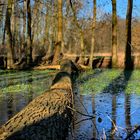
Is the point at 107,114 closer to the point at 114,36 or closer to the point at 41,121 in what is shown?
the point at 41,121

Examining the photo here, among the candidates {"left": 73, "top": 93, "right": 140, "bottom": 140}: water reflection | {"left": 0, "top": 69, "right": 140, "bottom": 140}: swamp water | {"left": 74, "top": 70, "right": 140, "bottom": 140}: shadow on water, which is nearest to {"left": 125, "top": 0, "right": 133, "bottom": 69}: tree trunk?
{"left": 0, "top": 69, "right": 140, "bottom": 140}: swamp water

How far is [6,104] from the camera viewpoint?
520 inches

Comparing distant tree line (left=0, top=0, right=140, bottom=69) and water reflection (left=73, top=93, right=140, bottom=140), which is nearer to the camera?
water reflection (left=73, top=93, right=140, bottom=140)

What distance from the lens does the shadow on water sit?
8.23 meters

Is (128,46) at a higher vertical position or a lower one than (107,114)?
higher

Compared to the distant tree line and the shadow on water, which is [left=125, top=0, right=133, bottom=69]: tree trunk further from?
the shadow on water

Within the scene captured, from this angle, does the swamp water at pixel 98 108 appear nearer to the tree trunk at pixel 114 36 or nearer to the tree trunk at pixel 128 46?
the tree trunk at pixel 128 46

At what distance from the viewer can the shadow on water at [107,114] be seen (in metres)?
8.23

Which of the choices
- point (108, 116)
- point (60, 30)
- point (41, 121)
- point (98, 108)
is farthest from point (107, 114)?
point (60, 30)

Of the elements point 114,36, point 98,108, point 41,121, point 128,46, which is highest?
point 114,36

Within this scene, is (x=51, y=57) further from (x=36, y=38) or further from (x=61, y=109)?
(x=36, y=38)

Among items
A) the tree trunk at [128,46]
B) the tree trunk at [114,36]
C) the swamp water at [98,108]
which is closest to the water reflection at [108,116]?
the swamp water at [98,108]

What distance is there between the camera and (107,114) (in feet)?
35.1

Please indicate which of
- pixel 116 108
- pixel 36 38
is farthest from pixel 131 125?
pixel 36 38
